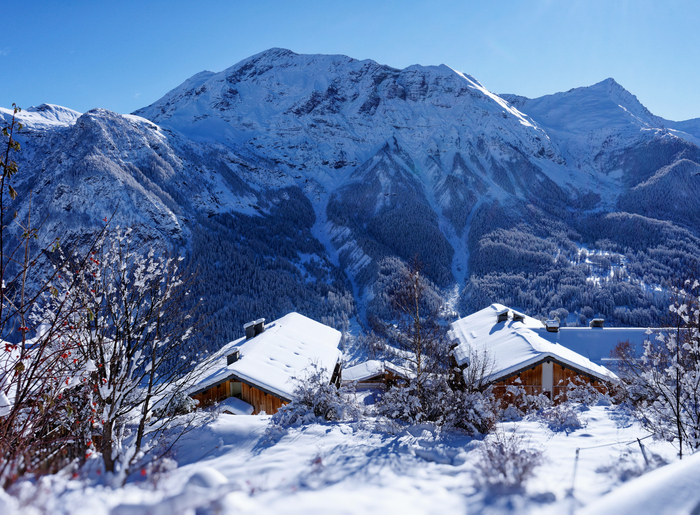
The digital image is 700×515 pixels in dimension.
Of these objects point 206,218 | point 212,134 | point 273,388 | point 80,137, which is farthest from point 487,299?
point 212,134

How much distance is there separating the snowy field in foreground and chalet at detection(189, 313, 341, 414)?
265 inches

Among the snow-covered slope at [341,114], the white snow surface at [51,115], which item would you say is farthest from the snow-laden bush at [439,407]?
the white snow surface at [51,115]

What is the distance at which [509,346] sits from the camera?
19.3 meters

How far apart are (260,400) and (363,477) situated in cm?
1388

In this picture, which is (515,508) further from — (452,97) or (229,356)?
(452,97)

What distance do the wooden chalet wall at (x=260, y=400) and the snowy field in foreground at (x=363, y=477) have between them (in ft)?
27.6

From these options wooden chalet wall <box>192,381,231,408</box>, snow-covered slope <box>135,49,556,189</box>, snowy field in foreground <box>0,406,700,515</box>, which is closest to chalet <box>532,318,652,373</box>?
snowy field in foreground <box>0,406,700,515</box>

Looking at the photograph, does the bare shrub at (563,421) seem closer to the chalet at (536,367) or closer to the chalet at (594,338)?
the chalet at (536,367)

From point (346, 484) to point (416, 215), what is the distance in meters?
111

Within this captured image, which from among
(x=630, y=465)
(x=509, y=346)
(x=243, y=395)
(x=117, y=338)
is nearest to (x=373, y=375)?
(x=509, y=346)

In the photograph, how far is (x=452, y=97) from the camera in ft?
554

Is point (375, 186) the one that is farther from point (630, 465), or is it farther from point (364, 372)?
point (630, 465)

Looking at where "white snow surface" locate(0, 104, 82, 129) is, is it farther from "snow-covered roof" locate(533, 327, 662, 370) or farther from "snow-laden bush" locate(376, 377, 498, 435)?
"snow-covered roof" locate(533, 327, 662, 370)

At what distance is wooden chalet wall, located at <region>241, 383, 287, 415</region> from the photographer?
16922 mm
